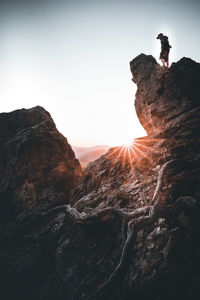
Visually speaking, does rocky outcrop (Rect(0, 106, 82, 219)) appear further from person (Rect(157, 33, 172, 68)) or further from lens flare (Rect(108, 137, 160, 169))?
person (Rect(157, 33, 172, 68))

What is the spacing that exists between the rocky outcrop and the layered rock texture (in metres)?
0.11

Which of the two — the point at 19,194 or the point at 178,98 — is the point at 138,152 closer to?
the point at 178,98

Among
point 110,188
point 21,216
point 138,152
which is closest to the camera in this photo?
point 110,188

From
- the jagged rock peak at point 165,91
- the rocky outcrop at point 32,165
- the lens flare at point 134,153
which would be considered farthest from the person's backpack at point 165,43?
the rocky outcrop at point 32,165

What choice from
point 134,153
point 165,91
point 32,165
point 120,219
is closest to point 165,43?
point 165,91

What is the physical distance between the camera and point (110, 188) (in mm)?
10523

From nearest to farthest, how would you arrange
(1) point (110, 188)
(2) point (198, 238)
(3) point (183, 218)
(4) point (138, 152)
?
(2) point (198, 238), (3) point (183, 218), (1) point (110, 188), (4) point (138, 152)

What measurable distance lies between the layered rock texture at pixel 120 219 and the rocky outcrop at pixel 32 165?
0.11m

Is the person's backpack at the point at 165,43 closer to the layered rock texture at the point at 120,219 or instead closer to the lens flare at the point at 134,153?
the layered rock texture at the point at 120,219

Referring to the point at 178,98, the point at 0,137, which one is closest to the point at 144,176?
the point at 178,98

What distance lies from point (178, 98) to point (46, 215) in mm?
16587

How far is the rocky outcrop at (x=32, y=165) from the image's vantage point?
45.3 ft

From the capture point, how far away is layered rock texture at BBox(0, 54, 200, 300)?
5.37m

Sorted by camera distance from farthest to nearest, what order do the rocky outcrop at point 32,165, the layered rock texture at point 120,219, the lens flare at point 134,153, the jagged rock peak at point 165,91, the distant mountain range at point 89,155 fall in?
the distant mountain range at point 89,155 → the jagged rock peak at point 165,91 → the rocky outcrop at point 32,165 → the lens flare at point 134,153 → the layered rock texture at point 120,219
